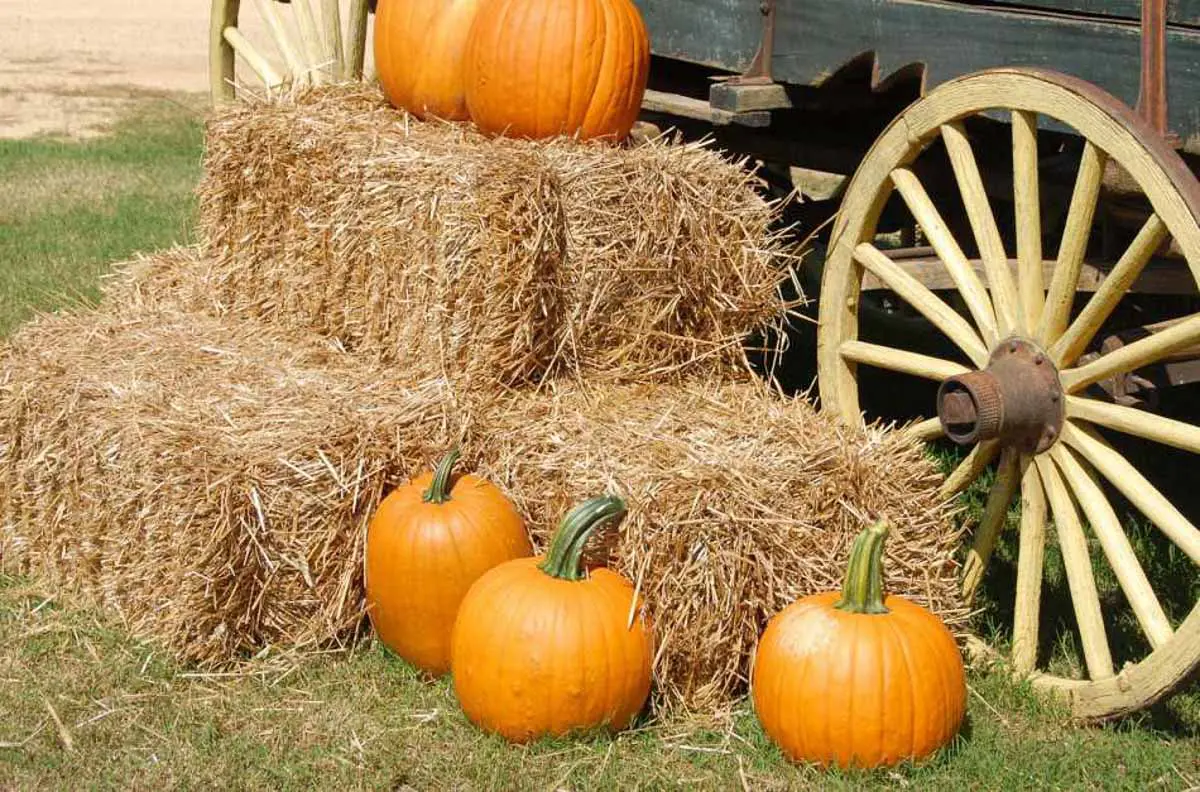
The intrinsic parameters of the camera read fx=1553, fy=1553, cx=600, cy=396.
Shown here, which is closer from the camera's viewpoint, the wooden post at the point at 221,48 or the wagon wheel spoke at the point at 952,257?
the wagon wheel spoke at the point at 952,257

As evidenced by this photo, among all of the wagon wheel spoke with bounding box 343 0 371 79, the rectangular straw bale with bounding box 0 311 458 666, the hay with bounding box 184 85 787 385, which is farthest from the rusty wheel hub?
the wagon wheel spoke with bounding box 343 0 371 79

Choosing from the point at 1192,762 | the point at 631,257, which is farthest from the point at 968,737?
the point at 631,257

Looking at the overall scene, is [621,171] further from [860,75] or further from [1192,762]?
[1192,762]

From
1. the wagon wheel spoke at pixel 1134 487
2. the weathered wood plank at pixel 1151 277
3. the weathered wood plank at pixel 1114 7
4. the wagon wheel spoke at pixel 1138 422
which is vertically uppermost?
the weathered wood plank at pixel 1114 7

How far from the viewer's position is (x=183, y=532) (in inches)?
150

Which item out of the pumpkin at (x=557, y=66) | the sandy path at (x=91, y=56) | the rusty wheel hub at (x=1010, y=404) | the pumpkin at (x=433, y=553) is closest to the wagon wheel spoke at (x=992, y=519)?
the rusty wheel hub at (x=1010, y=404)

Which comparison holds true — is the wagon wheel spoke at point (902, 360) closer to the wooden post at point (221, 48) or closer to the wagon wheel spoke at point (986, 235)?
the wagon wheel spoke at point (986, 235)

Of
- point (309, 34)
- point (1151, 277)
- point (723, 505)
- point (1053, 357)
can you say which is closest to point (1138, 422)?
point (1053, 357)

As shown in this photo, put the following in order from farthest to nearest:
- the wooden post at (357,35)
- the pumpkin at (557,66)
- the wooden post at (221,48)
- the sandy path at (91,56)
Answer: the sandy path at (91,56) < the wooden post at (221,48) < the wooden post at (357,35) < the pumpkin at (557,66)

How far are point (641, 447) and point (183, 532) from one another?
1.15 m

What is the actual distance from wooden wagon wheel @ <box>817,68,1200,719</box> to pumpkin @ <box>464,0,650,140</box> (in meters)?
0.84

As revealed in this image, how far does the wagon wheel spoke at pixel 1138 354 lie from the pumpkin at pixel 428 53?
2.19 metres

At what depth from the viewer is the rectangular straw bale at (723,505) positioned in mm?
3605

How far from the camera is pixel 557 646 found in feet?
11.2
